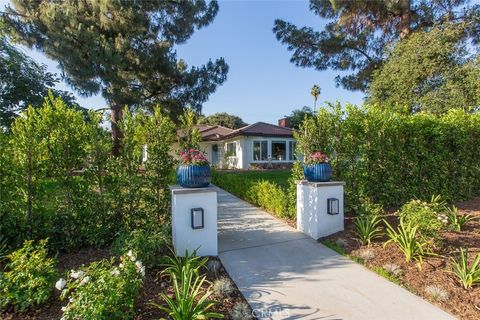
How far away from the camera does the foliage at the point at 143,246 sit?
12.2 feet

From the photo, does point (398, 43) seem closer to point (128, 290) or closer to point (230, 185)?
point (230, 185)

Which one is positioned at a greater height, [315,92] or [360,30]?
[315,92]

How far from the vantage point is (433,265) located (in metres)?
3.92

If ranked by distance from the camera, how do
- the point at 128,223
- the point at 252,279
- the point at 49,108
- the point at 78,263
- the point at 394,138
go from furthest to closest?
the point at 394,138, the point at 128,223, the point at 49,108, the point at 78,263, the point at 252,279

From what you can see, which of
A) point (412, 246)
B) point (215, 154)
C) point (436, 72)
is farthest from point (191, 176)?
point (215, 154)

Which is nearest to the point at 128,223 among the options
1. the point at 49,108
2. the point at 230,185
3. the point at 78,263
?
the point at 78,263

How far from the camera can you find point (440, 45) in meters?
11.5

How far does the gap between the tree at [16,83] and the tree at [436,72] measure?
14.6 m

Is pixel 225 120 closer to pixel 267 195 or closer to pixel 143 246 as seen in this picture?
pixel 267 195

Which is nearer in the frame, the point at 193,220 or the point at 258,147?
the point at 193,220

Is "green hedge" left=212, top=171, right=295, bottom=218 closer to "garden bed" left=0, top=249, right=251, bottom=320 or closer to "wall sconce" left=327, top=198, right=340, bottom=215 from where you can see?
"wall sconce" left=327, top=198, right=340, bottom=215

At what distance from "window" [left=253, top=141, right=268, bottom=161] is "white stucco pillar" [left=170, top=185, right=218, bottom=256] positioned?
18.0 m

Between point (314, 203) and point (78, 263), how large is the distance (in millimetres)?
4050

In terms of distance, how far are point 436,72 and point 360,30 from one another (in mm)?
5689
